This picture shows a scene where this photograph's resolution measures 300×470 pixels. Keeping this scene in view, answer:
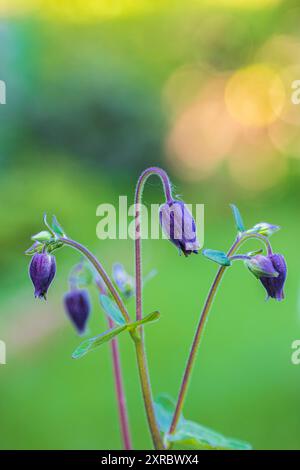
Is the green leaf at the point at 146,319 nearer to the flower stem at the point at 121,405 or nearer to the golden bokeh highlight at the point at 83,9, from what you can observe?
the flower stem at the point at 121,405

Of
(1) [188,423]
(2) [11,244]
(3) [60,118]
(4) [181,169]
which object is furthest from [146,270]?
(1) [188,423]

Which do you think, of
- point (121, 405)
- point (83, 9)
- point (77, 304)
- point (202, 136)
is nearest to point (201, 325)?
point (121, 405)

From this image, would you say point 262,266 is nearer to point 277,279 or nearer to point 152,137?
point 277,279

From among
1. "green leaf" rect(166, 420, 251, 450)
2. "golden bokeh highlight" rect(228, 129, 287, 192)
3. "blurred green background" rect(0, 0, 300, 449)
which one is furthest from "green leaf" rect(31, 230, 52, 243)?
"golden bokeh highlight" rect(228, 129, 287, 192)

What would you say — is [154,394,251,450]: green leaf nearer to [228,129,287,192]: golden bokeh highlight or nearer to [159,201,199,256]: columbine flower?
[159,201,199,256]: columbine flower

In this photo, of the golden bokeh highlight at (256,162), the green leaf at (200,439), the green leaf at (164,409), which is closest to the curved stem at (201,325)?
the green leaf at (200,439)
